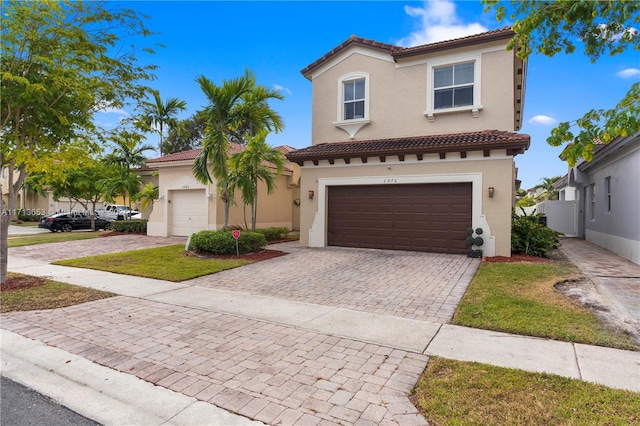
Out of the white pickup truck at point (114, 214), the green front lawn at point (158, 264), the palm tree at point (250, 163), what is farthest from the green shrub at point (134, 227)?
the palm tree at point (250, 163)

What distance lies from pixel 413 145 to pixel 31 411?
11778 millimetres

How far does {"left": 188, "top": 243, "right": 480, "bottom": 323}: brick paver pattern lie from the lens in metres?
6.78

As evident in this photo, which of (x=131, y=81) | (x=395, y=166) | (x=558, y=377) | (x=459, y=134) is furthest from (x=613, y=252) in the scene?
(x=131, y=81)

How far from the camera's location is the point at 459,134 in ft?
43.4

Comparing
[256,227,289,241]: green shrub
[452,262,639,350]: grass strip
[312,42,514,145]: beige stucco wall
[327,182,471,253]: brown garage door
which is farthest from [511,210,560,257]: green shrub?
[256,227,289,241]: green shrub

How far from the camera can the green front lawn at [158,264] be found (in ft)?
31.3

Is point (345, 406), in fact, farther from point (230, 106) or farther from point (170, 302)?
point (230, 106)

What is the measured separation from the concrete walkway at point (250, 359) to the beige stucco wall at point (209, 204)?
1147cm

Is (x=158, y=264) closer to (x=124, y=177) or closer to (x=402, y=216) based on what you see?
(x=402, y=216)

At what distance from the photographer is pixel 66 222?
26062 mm

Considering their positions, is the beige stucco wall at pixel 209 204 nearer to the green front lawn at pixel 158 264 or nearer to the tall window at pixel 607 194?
Answer: the green front lawn at pixel 158 264

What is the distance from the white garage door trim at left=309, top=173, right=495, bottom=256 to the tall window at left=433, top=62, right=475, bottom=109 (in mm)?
3037

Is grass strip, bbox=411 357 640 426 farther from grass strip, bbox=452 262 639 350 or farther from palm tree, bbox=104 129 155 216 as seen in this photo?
palm tree, bbox=104 129 155 216

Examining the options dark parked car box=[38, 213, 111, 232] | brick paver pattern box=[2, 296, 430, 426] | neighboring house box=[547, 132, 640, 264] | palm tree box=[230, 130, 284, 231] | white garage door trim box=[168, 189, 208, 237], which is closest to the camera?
brick paver pattern box=[2, 296, 430, 426]
